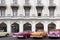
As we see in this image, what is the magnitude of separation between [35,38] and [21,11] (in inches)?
797

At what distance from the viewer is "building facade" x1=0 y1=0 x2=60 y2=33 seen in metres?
54.3

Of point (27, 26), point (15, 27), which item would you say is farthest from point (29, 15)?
point (15, 27)

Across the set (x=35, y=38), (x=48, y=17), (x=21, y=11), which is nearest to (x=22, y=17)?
(x=21, y=11)

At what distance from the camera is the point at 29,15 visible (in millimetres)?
56031

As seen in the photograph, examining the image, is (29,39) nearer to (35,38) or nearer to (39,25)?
(35,38)

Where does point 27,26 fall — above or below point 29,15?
below

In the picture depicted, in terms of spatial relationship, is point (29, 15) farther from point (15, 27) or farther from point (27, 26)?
point (15, 27)

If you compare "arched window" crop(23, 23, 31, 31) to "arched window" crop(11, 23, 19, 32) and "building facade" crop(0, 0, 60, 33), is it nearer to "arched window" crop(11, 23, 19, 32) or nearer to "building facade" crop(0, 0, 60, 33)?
"building facade" crop(0, 0, 60, 33)

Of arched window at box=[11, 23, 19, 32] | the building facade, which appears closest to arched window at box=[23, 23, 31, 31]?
the building facade

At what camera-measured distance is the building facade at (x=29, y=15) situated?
54.3m

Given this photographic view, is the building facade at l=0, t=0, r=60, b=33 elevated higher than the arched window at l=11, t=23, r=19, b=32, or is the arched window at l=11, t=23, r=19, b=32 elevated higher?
the building facade at l=0, t=0, r=60, b=33

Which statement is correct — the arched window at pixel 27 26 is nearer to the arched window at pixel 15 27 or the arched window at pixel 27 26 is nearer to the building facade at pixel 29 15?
the building facade at pixel 29 15

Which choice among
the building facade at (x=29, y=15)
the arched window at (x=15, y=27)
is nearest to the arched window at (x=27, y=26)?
the building facade at (x=29, y=15)

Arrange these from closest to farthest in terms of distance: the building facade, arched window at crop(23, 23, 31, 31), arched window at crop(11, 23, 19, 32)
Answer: the building facade < arched window at crop(23, 23, 31, 31) < arched window at crop(11, 23, 19, 32)
